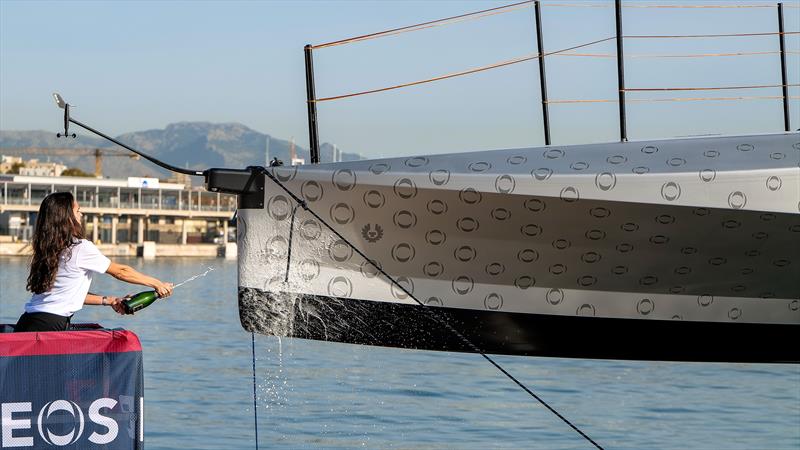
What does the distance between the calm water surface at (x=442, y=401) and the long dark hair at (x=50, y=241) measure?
22.4ft

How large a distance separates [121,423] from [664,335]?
3786mm

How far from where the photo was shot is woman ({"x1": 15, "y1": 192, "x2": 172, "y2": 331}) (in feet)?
20.6

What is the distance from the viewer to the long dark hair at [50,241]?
6.28m

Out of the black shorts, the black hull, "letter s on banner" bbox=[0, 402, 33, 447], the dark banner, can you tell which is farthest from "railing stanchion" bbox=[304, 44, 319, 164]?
"letter s on banner" bbox=[0, 402, 33, 447]

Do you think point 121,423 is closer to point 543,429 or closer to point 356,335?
point 356,335

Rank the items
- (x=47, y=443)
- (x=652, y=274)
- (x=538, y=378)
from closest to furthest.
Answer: (x=47, y=443)
(x=652, y=274)
(x=538, y=378)

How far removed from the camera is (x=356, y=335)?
8.15 m

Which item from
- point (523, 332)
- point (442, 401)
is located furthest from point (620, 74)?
point (442, 401)

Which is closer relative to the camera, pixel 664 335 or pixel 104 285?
pixel 664 335

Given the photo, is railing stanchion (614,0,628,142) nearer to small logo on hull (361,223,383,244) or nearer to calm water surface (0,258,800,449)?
small logo on hull (361,223,383,244)

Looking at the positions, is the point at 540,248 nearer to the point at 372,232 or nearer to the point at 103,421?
the point at 372,232

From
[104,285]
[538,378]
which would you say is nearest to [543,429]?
[538,378]

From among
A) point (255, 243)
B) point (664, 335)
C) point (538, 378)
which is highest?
point (255, 243)

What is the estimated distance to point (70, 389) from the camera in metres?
6.06
